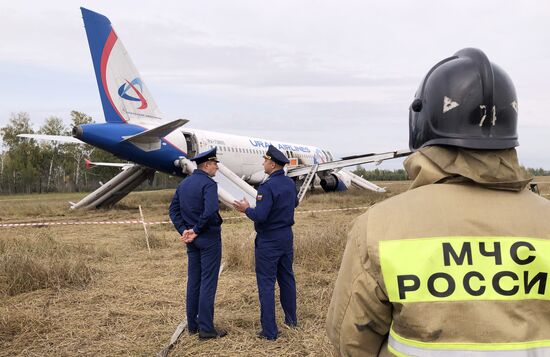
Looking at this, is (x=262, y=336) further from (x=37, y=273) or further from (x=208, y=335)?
(x=37, y=273)

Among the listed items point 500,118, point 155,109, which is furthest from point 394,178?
point 500,118

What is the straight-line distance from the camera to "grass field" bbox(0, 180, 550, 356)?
475 centimetres

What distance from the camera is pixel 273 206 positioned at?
5109 mm

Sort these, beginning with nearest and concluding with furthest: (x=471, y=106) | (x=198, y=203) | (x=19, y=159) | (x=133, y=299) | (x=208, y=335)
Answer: (x=471, y=106)
(x=208, y=335)
(x=198, y=203)
(x=133, y=299)
(x=19, y=159)

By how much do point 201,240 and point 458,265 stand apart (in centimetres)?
387

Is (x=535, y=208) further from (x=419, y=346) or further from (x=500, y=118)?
(x=419, y=346)

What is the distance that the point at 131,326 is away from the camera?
5258 millimetres

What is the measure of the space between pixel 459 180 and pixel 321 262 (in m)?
6.11

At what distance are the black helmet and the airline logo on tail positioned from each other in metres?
15.6

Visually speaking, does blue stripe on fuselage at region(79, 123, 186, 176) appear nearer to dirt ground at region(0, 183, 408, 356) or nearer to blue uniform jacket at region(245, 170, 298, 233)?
dirt ground at region(0, 183, 408, 356)

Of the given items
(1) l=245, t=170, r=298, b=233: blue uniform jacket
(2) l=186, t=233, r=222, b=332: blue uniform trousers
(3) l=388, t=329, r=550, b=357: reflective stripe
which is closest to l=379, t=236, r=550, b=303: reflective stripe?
(3) l=388, t=329, r=550, b=357: reflective stripe

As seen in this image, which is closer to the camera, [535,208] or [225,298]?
[535,208]

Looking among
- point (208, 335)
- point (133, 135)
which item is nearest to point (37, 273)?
point (208, 335)

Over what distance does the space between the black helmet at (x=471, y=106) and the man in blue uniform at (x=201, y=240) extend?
3540 millimetres
